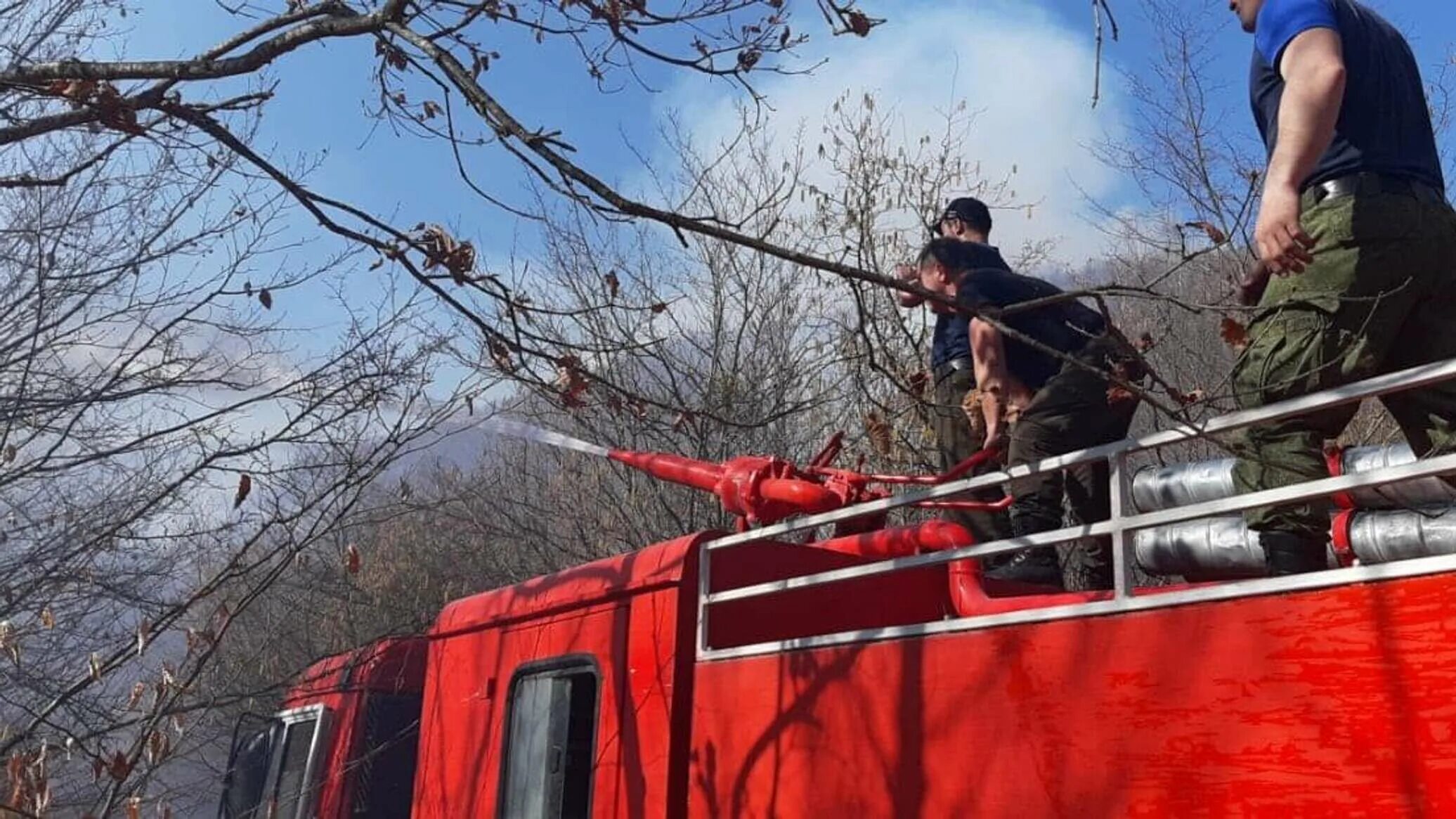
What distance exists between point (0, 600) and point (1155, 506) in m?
5.59

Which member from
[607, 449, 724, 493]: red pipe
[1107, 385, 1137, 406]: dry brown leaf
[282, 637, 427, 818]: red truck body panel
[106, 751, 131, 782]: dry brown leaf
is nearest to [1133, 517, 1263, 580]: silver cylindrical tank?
[1107, 385, 1137, 406]: dry brown leaf

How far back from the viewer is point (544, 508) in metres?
18.3

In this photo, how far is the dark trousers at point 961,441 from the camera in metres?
5.02

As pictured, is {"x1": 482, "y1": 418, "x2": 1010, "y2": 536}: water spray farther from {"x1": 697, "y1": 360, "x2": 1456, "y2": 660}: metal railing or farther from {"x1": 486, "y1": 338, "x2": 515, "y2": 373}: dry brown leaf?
{"x1": 486, "y1": 338, "x2": 515, "y2": 373}: dry brown leaf

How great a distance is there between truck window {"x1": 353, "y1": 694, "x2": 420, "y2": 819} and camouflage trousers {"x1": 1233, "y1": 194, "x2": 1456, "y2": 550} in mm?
4666

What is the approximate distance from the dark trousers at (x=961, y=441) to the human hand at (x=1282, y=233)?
2.04 metres

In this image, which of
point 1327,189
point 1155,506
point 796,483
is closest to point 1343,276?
point 1327,189

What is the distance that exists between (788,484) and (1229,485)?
4.89 feet

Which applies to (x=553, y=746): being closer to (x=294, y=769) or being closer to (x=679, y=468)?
(x=679, y=468)

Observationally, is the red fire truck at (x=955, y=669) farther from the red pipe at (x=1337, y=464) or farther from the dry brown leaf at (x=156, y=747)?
the dry brown leaf at (x=156, y=747)

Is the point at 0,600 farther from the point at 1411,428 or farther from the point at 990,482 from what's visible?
the point at 1411,428

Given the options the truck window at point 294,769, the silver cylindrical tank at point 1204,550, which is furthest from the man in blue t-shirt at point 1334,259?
the truck window at point 294,769

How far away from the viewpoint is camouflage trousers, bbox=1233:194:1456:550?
2.96m

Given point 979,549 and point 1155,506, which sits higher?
point 1155,506
